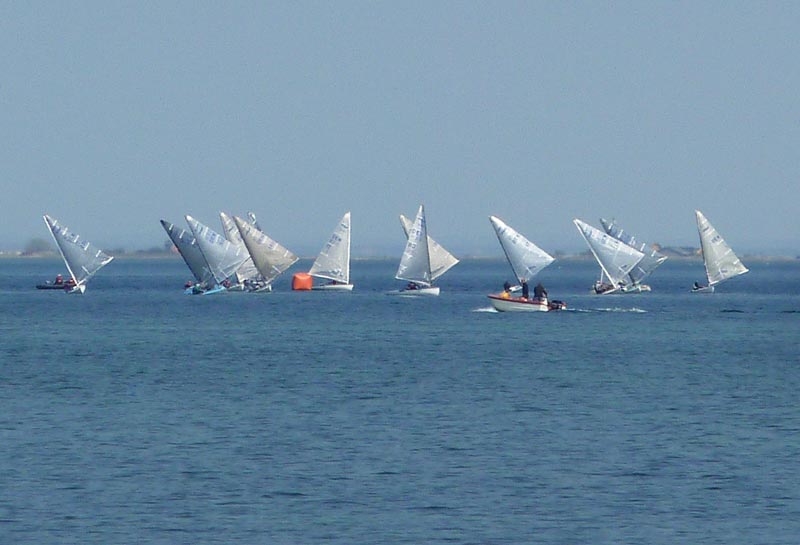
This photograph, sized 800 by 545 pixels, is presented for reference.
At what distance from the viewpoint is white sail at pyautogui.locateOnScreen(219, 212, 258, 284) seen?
160 meters

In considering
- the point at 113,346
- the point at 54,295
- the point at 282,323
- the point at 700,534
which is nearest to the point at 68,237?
the point at 54,295

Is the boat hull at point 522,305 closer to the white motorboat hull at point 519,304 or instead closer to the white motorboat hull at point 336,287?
the white motorboat hull at point 519,304

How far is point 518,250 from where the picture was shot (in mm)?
125562

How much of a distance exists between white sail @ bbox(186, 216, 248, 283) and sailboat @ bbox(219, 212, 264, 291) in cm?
556

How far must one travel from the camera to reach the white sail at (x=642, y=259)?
148875 millimetres

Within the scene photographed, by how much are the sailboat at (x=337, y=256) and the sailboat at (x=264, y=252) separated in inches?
122

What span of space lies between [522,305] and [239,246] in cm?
4963

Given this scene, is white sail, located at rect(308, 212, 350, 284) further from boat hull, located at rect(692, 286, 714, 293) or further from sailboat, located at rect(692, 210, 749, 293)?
boat hull, located at rect(692, 286, 714, 293)

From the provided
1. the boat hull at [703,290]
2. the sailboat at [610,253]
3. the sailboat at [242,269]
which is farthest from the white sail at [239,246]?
the boat hull at [703,290]

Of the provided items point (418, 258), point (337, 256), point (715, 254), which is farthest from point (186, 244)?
point (715, 254)

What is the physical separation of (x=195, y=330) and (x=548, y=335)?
23.2 meters

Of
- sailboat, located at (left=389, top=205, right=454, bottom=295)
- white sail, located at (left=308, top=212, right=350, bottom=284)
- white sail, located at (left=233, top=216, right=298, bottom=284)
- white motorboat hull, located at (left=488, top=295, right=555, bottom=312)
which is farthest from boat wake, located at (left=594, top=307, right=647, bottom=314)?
white sail, located at (left=233, top=216, right=298, bottom=284)

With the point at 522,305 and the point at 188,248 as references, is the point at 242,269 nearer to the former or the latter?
the point at 188,248

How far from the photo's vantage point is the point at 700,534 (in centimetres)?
3278
